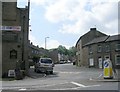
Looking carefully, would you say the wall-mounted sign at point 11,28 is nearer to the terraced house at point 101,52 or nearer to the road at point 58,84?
the road at point 58,84

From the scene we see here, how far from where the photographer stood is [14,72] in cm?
3334

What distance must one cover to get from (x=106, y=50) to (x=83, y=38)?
20032 mm

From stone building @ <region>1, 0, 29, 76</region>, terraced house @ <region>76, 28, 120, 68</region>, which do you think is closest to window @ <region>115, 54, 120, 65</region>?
terraced house @ <region>76, 28, 120, 68</region>

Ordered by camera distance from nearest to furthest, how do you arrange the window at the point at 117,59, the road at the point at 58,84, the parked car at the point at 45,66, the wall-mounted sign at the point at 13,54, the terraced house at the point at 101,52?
the road at the point at 58,84 → the wall-mounted sign at the point at 13,54 → the parked car at the point at 45,66 → the window at the point at 117,59 → the terraced house at the point at 101,52

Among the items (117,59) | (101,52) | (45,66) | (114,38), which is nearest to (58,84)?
(45,66)

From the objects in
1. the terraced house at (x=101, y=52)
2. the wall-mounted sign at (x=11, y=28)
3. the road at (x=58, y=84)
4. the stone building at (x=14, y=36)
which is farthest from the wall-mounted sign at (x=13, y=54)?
the terraced house at (x=101, y=52)

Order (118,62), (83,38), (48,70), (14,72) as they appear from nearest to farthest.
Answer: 1. (14,72)
2. (48,70)
3. (118,62)
4. (83,38)

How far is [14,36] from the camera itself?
3522cm

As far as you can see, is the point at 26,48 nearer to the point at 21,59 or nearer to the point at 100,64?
the point at 21,59

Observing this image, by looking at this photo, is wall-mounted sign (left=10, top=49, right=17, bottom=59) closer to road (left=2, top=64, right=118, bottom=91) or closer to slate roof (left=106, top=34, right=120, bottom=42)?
road (left=2, top=64, right=118, bottom=91)

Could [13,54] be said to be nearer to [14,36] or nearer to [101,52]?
[14,36]

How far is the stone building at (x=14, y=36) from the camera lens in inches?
1366

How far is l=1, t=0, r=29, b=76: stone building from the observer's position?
34688 millimetres

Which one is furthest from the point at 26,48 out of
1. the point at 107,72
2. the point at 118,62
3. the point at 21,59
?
the point at 118,62
